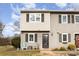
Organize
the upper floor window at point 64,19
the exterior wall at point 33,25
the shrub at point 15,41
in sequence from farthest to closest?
the upper floor window at point 64,19 < the exterior wall at point 33,25 < the shrub at point 15,41

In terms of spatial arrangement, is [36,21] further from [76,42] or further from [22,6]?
[76,42]

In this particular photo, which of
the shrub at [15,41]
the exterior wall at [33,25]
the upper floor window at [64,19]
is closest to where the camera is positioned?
the shrub at [15,41]

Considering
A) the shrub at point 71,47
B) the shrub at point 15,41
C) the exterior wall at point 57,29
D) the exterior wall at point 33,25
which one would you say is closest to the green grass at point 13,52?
the shrub at point 15,41

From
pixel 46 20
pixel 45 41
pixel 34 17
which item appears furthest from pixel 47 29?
pixel 34 17

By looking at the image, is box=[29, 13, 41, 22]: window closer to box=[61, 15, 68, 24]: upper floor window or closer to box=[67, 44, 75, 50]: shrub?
box=[61, 15, 68, 24]: upper floor window

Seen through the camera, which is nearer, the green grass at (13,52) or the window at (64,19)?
the green grass at (13,52)

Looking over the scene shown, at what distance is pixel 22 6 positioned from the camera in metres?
10.2

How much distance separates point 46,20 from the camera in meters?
10.4

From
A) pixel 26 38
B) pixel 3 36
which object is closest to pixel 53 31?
pixel 26 38

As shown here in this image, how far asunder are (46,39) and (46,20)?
2.15 ft

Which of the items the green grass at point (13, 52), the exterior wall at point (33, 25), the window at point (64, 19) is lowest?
the green grass at point (13, 52)

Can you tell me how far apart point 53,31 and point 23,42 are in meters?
1.09

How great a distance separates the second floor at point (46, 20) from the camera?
10344 mm

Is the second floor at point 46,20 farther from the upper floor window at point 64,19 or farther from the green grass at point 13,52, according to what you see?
the green grass at point 13,52
